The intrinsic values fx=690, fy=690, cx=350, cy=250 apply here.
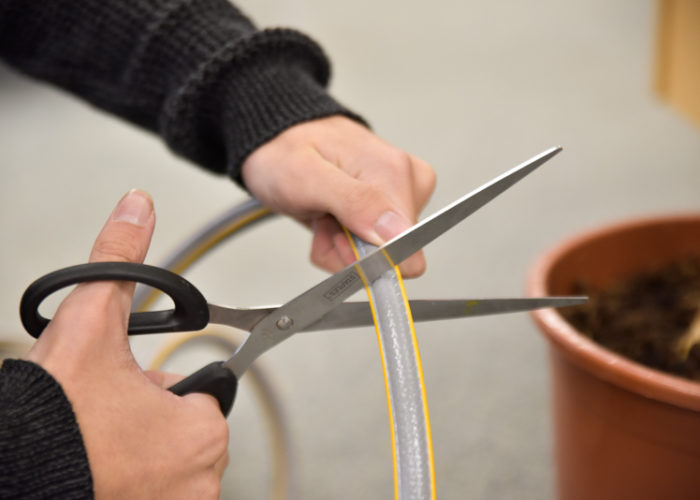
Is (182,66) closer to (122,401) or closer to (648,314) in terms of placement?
(122,401)

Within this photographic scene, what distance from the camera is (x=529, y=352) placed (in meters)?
1.13

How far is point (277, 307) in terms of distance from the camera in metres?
0.41

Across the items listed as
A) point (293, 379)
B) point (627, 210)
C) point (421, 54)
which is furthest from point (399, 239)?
point (421, 54)

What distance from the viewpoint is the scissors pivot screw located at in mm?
406

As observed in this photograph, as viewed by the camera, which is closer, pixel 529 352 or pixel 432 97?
pixel 529 352

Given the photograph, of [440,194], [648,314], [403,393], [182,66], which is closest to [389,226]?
[403,393]

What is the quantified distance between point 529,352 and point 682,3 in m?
0.61

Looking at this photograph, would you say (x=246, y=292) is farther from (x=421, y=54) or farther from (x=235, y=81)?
(x=421, y=54)

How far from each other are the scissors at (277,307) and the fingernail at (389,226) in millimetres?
15

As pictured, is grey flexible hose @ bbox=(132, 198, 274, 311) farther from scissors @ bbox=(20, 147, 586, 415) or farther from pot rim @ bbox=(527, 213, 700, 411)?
pot rim @ bbox=(527, 213, 700, 411)

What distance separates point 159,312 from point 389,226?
0.45ft

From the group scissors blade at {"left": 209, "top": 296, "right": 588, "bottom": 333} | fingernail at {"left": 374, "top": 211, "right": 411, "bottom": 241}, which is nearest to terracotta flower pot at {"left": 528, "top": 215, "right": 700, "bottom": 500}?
scissors blade at {"left": 209, "top": 296, "right": 588, "bottom": 333}

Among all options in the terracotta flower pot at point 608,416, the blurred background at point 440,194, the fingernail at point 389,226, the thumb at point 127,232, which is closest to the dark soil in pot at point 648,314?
the terracotta flower pot at point 608,416

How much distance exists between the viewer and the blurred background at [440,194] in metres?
0.98
